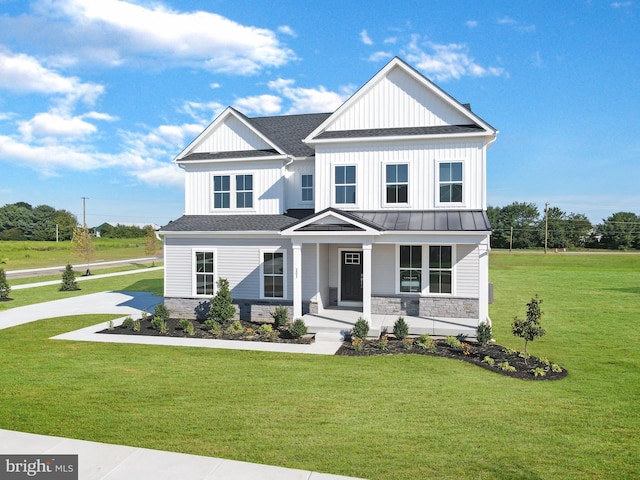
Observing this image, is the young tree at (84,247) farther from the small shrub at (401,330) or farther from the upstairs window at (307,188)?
the small shrub at (401,330)

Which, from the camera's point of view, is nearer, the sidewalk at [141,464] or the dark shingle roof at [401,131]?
the sidewalk at [141,464]

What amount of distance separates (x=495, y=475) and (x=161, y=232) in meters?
15.1

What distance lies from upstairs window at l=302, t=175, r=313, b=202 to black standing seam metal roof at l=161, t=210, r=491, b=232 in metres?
0.63

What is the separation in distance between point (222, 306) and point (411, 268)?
729cm

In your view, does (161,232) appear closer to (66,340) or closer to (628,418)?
(66,340)

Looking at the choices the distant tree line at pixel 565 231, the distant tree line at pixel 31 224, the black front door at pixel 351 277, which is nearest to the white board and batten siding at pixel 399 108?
the black front door at pixel 351 277

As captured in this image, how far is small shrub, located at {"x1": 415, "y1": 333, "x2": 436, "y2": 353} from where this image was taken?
13.0 meters

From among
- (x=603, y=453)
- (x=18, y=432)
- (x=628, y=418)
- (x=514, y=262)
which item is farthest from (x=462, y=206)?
(x=514, y=262)

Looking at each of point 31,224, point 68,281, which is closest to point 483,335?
point 68,281

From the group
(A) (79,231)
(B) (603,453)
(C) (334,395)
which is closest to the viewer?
(B) (603,453)

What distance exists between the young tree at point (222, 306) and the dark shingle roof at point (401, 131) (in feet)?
22.8

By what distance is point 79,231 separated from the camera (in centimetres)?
3934

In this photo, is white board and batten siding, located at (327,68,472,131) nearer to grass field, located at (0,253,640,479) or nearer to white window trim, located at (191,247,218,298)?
white window trim, located at (191,247,218,298)

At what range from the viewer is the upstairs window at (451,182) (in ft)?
53.3
